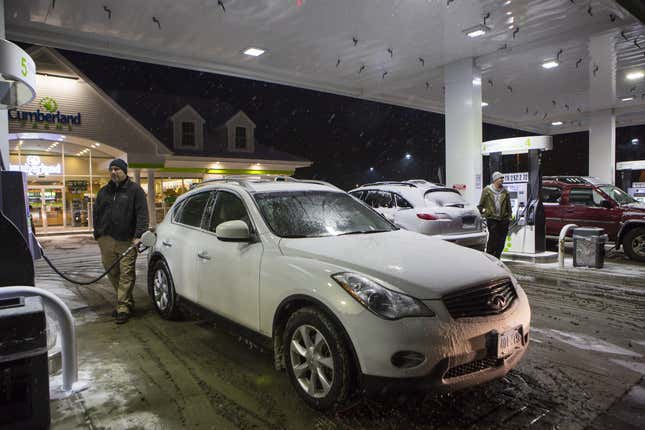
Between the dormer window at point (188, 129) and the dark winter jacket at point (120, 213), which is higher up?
the dormer window at point (188, 129)

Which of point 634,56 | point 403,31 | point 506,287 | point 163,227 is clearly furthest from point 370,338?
point 634,56

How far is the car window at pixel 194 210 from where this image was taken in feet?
16.2

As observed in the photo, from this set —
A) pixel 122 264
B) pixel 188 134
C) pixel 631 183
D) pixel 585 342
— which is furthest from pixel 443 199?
pixel 188 134

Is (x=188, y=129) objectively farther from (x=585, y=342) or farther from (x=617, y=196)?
(x=585, y=342)

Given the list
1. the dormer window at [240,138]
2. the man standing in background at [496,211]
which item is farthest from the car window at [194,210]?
the dormer window at [240,138]

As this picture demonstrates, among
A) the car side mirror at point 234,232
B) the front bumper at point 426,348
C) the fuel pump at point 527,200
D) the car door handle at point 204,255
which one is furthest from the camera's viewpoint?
the fuel pump at point 527,200

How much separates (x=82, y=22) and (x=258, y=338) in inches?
360

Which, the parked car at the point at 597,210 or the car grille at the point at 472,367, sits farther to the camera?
the parked car at the point at 597,210

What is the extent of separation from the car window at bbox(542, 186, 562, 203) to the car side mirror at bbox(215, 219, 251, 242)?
10.4m

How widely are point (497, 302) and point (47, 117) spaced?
20.4 meters

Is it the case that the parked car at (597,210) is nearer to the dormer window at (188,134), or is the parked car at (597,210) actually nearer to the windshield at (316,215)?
the windshield at (316,215)

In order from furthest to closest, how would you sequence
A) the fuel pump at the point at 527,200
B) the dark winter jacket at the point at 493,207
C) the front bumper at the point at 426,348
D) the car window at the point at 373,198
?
the fuel pump at the point at 527,200, the car window at the point at 373,198, the dark winter jacket at the point at 493,207, the front bumper at the point at 426,348

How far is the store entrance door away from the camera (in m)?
20.6


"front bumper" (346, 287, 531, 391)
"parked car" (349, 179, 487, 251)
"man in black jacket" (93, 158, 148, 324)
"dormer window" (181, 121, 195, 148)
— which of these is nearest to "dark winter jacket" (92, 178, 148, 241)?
"man in black jacket" (93, 158, 148, 324)
